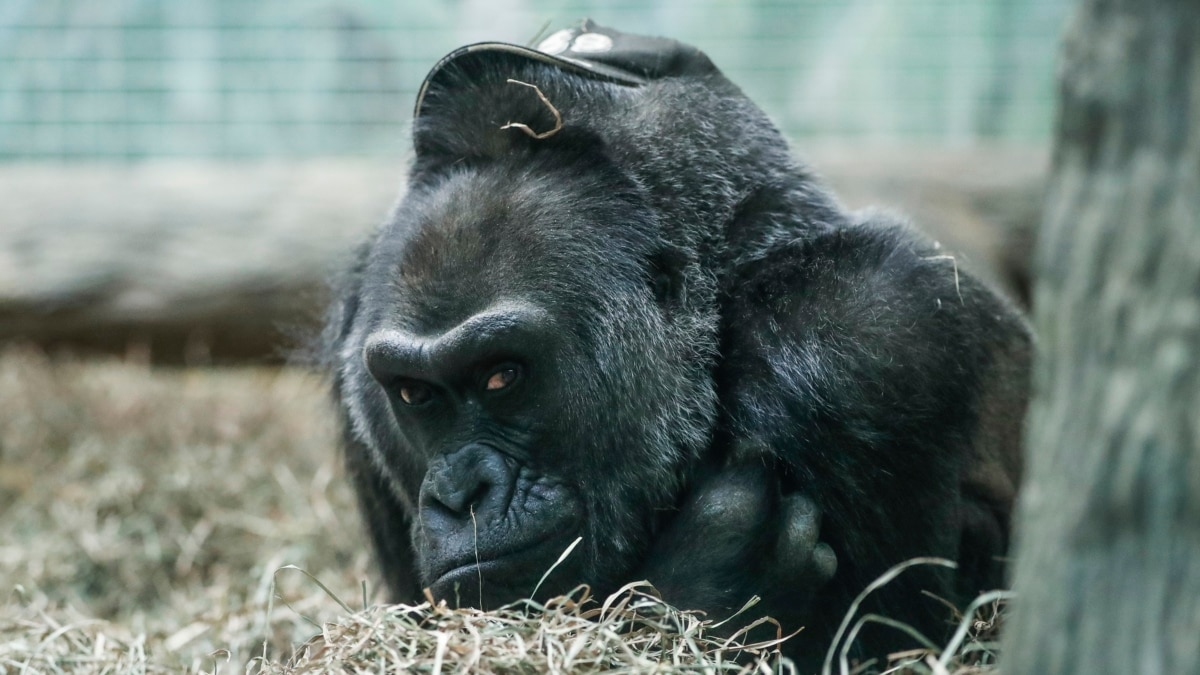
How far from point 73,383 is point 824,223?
4953 millimetres

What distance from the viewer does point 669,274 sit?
3.32 meters

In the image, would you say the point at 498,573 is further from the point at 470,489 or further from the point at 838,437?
the point at 838,437

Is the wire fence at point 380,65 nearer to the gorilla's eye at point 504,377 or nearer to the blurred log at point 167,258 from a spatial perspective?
the blurred log at point 167,258

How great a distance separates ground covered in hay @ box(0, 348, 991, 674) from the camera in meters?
2.49

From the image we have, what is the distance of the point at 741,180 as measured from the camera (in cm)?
348

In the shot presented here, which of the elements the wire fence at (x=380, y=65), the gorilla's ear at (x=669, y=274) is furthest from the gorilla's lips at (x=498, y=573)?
the wire fence at (x=380, y=65)

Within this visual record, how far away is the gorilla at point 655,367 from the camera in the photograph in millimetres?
3002

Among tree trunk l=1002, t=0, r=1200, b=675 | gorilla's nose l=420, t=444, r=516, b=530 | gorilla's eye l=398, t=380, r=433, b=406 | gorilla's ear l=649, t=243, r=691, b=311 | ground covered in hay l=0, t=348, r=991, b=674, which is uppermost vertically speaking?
tree trunk l=1002, t=0, r=1200, b=675

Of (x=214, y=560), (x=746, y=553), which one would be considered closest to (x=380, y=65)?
(x=214, y=560)

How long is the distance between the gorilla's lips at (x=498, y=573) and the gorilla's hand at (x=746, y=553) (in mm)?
274

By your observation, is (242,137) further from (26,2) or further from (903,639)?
(903,639)

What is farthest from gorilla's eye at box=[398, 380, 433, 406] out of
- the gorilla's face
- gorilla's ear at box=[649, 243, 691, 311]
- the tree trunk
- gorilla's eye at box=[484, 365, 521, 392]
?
the tree trunk

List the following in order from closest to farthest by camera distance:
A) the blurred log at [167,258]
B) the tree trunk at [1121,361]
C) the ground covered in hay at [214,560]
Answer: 1. the tree trunk at [1121,361]
2. the ground covered in hay at [214,560]
3. the blurred log at [167,258]

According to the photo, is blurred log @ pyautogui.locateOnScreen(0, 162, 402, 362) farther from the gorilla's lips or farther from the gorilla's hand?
the gorilla's hand
